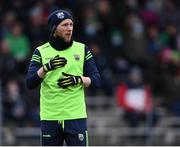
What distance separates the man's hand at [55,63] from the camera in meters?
9.24

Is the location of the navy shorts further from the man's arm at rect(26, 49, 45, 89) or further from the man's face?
the man's face

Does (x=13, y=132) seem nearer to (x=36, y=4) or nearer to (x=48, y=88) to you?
(x=36, y=4)

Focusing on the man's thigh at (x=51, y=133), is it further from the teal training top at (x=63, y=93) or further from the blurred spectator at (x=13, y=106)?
the blurred spectator at (x=13, y=106)

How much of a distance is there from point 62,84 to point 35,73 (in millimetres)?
308

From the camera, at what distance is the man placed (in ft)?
30.7

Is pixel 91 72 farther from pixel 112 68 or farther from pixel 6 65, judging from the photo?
pixel 112 68

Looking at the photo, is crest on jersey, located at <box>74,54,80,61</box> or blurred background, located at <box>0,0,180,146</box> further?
blurred background, located at <box>0,0,180,146</box>

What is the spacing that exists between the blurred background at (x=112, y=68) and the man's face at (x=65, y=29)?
7988 mm

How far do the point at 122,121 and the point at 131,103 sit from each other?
2.38 feet

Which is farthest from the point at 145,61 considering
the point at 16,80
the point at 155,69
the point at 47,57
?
the point at 47,57

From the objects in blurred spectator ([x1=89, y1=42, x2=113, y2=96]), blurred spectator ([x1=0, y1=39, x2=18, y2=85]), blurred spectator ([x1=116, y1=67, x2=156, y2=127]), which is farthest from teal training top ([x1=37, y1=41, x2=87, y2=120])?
blurred spectator ([x1=89, y1=42, x2=113, y2=96])

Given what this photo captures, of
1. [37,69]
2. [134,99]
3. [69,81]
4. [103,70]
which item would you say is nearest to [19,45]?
[103,70]

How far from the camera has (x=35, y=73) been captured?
9.38 metres

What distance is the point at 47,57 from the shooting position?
946cm
